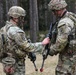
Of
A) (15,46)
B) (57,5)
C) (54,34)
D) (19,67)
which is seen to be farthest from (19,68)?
(57,5)

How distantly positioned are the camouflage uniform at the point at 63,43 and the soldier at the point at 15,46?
0.52m

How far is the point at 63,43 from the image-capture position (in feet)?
20.5

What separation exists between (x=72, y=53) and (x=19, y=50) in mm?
1024

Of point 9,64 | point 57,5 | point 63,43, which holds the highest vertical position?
point 57,5

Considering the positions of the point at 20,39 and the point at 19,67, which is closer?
the point at 20,39

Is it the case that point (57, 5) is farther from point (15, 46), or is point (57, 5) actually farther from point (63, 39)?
point (15, 46)

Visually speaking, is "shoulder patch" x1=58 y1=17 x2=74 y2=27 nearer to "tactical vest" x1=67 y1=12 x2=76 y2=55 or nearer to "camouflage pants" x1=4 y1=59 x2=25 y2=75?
"tactical vest" x1=67 y1=12 x2=76 y2=55

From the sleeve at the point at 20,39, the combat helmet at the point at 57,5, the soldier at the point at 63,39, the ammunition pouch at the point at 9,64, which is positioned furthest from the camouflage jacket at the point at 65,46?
the ammunition pouch at the point at 9,64

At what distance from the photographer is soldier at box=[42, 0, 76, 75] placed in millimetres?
6246

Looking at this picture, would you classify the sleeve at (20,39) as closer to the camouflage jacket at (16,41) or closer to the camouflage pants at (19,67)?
the camouflage jacket at (16,41)

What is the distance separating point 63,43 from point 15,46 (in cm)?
93

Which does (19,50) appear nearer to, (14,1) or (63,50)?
(63,50)

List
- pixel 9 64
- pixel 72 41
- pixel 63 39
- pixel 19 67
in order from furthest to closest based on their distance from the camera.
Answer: pixel 19 67 → pixel 9 64 → pixel 72 41 → pixel 63 39

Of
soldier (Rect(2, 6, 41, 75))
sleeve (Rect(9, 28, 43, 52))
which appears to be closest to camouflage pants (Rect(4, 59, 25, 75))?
soldier (Rect(2, 6, 41, 75))
